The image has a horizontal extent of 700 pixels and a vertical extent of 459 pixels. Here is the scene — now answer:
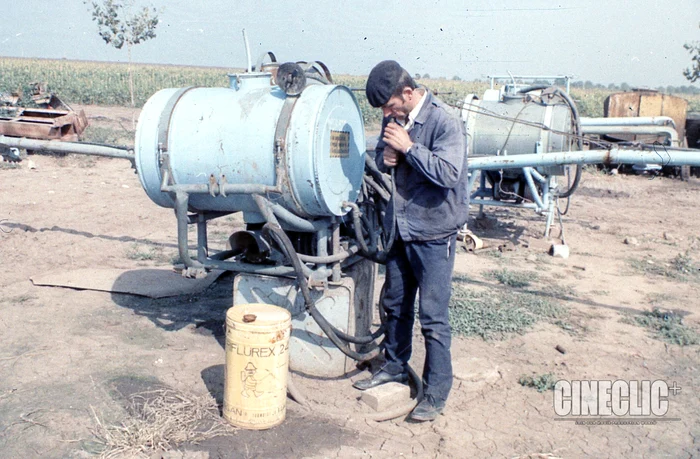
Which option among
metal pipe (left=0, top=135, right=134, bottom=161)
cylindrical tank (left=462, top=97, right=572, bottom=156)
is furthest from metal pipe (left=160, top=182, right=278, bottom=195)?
cylindrical tank (left=462, top=97, right=572, bottom=156)

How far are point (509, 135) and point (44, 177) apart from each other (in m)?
7.37

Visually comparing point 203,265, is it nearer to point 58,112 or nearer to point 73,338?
point 73,338

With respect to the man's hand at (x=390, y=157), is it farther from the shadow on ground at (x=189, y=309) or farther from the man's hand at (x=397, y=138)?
the shadow on ground at (x=189, y=309)

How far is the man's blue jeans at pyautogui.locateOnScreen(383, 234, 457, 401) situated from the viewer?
354cm

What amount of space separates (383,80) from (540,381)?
219 centimetres

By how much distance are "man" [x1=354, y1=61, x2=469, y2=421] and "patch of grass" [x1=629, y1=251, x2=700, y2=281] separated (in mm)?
4209

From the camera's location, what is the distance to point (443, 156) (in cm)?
336

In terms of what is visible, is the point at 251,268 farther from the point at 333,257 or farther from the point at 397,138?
the point at 397,138

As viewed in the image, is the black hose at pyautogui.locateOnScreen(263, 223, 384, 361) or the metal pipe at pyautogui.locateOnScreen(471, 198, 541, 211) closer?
the black hose at pyautogui.locateOnScreen(263, 223, 384, 361)

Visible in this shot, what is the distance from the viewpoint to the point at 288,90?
12.0 feet

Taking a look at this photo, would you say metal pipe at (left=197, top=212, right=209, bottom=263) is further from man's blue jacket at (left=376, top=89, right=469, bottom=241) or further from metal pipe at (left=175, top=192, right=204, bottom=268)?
man's blue jacket at (left=376, top=89, right=469, bottom=241)

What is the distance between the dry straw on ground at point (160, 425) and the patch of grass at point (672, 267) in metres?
5.21

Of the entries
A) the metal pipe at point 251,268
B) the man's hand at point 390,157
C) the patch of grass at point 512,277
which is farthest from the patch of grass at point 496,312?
the man's hand at point 390,157

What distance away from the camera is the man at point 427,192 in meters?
3.38
